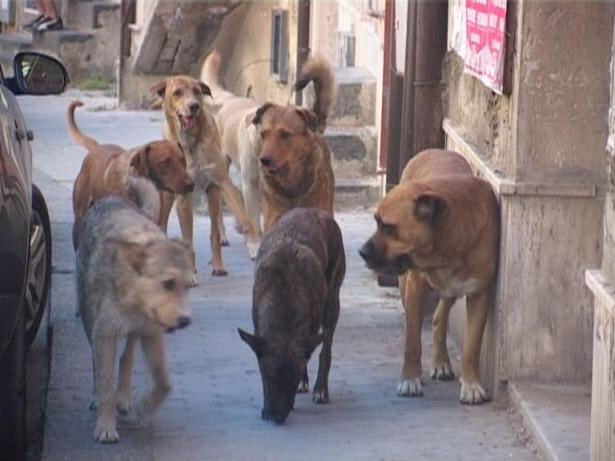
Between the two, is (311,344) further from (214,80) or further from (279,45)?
(279,45)

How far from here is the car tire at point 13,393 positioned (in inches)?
248

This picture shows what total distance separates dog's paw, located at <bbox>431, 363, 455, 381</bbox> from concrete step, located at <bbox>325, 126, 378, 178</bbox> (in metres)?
5.52

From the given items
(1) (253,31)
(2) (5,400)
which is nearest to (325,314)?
(2) (5,400)

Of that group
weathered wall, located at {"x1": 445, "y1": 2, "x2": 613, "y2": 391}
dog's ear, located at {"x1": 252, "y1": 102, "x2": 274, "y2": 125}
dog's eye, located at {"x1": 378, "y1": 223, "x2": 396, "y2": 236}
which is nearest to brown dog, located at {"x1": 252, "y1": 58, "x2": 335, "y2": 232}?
dog's ear, located at {"x1": 252, "y1": 102, "x2": 274, "y2": 125}

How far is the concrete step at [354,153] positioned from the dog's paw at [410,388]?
5.83 m

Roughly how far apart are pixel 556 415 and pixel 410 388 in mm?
1103

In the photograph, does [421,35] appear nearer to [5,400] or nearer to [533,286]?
[533,286]

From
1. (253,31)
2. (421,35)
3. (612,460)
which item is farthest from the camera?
(253,31)

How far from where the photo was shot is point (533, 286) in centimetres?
751

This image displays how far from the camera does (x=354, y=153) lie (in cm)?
1377

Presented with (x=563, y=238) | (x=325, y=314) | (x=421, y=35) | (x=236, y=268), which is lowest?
(x=236, y=268)

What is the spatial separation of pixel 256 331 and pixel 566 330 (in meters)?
1.44

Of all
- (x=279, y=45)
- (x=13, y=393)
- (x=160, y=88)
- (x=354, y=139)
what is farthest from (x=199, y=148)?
(x=279, y=45)

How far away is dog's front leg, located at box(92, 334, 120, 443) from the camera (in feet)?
22.8
